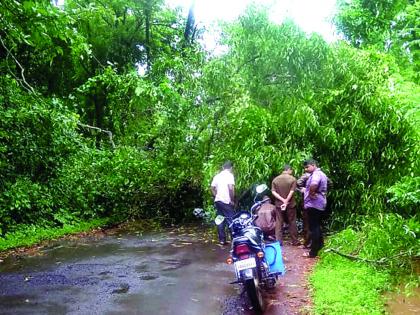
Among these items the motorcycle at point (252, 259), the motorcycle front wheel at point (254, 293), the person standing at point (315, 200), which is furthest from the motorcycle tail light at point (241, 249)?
the person standing at point (315, 200)

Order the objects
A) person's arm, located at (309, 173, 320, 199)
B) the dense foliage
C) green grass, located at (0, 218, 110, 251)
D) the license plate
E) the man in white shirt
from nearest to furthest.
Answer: the license plate → person's arm, located at (309, 173, 320, 199) → the man in white shirt → the dense foliage → green grass, located at (0, 218, 110, 251)

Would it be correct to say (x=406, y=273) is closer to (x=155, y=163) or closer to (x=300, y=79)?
(x=300, y=79)

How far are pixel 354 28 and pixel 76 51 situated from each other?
17744 millimetres

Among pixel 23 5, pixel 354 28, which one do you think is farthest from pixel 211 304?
pixel 354 28

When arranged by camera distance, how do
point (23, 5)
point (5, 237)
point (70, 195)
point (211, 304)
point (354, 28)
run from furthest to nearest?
point (354, 28) → point (70, 195) → point (5, 237) → point (23, 5) → point (211, 304)

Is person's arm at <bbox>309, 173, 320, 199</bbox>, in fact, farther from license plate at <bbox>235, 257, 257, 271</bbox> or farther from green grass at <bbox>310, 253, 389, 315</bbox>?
license plate at <bbox>235, 257, 257, 271</bbox>

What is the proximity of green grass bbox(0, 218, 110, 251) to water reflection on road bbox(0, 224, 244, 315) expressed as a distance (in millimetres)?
628

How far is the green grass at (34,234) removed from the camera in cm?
1076

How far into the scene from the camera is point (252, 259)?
5.70 m

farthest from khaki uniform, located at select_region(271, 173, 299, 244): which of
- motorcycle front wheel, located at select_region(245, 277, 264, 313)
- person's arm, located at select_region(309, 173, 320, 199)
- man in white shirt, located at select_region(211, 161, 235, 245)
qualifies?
motorcycle front wheel, located at select_region(245, 277, 264, 313)

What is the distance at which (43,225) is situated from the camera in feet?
41.1

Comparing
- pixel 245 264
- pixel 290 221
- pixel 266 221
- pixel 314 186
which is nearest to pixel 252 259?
pixel 245 264

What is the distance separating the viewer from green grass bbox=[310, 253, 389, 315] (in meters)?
5.75

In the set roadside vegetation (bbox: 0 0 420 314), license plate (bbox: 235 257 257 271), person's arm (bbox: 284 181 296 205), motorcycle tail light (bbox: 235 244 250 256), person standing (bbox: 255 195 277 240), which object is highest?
roadside vegetation (bbox: 0 0 420 314)
